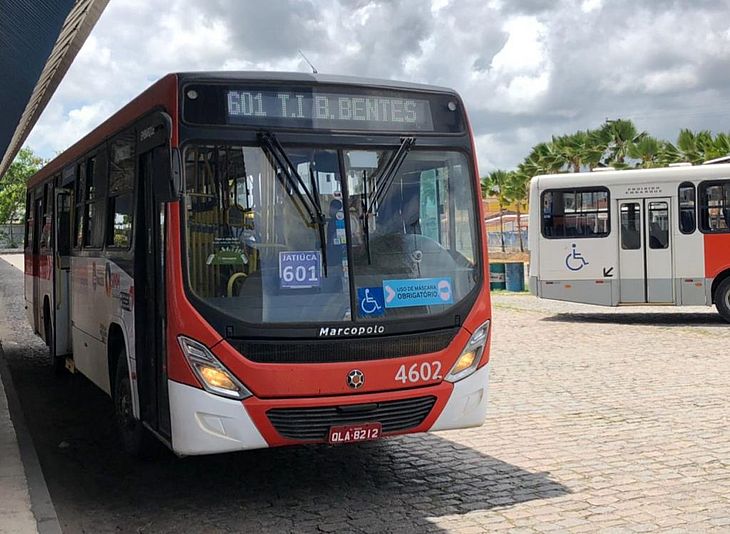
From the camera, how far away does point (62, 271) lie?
10539 millimetres

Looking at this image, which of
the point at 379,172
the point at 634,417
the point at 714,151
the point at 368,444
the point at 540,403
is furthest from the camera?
the point at 714,151

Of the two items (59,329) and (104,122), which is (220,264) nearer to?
(104,122)

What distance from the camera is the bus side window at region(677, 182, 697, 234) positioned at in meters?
18.1

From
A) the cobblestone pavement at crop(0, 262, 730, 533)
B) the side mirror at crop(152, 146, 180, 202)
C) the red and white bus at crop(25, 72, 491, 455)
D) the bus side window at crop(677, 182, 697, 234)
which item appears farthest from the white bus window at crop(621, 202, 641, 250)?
the side mirror at crop(152, 146, 180, 202)

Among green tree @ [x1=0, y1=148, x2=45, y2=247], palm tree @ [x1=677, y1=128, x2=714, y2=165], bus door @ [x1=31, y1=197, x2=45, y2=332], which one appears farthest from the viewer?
green tree @ [x1=0, y1=148, x2=45, y2=247]

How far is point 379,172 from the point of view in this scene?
631 cm

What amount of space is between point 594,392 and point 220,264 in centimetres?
594

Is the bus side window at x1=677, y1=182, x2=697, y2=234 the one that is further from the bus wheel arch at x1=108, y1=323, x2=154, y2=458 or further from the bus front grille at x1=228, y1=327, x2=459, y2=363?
the bus wheel arch at x1=108, y1=323, x2=154, y2=458

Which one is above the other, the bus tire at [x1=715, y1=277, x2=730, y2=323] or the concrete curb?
the bus tire at [x1=715, y1=277, x2=730, y2=323]

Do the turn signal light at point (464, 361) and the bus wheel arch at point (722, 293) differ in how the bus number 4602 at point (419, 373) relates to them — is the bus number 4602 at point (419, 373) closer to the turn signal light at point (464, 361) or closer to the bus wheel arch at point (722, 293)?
the turn signal light at point (464, 361)

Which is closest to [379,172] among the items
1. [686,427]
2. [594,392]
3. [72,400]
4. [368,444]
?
[368,444]

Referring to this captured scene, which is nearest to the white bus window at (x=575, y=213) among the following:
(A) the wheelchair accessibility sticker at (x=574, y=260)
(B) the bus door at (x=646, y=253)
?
(A) the wheelchair accessibility sticker at (x=574, y=260)

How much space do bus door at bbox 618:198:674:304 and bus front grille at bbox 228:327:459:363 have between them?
42.7ft

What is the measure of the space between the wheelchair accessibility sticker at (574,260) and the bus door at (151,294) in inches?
526
